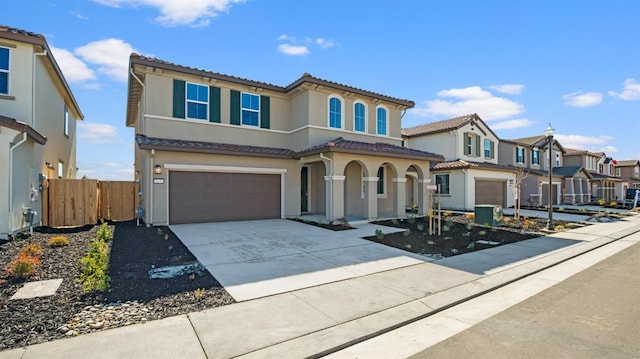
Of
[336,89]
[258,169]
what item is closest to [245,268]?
[258,169]

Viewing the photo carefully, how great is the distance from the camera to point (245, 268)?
6.57 meters

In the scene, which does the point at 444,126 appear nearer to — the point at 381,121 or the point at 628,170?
the point at 381,121

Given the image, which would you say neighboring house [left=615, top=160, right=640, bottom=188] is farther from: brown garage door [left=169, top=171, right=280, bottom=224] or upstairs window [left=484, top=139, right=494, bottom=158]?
brown garage door [left=169, top=171, right=280, bottom=224]

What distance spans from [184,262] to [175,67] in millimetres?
8851

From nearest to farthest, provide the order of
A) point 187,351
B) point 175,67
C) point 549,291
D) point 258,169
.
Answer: point 187,351 < point 549,291 < point 175,67 < point 258,169

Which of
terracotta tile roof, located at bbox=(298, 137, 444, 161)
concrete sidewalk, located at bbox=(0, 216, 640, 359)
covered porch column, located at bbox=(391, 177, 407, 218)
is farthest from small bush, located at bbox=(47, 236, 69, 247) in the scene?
covered porch column, located at bbox=(391, 177, 407, 218)

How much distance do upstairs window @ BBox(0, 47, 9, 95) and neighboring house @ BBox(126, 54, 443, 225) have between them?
11.3ft

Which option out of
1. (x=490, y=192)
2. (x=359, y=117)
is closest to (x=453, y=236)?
(x=359, y=117)

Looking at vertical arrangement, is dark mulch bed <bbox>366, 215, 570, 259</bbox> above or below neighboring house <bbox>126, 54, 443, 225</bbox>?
below

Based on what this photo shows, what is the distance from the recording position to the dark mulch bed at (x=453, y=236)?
8.87 metres

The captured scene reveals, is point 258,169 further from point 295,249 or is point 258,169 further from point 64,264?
point 64,264

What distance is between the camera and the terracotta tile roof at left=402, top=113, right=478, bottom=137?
72.9 feet

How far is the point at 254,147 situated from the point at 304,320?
11.1m

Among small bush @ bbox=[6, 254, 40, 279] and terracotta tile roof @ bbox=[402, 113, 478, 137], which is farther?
terracotta tile roof @ bbox=[402, 113, 478, 137]
